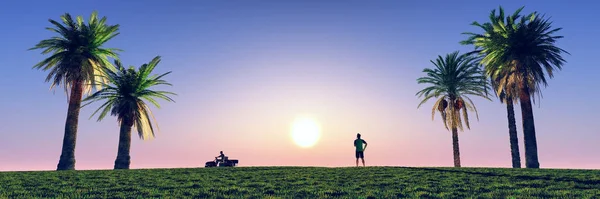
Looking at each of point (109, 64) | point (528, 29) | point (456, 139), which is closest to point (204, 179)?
point (109, 64)

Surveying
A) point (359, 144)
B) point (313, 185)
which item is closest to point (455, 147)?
point (359, 144)

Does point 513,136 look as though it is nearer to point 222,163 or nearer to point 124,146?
point 222,163

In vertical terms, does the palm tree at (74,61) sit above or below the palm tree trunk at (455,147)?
above

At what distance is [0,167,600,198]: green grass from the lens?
60.0 ft

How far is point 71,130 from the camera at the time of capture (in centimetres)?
4253

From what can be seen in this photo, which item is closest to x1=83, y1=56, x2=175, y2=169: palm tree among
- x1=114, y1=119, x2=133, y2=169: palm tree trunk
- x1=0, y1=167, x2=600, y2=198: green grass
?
x1=114, y1=119, x2=133, y2=169: palm tree trunk

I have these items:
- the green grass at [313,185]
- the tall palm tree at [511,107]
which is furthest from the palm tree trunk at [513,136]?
the green grass at [313,185]

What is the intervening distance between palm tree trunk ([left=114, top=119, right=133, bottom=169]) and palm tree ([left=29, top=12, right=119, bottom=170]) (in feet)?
11.5

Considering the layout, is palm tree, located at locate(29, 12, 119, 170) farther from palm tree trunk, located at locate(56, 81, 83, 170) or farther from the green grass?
the green grass

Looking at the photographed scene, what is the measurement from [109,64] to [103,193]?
2838 cm

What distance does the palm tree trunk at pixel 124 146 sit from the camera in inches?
1683

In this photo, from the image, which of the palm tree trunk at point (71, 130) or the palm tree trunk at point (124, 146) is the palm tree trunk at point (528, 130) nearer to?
the palm tree trunk at point (124, 146)

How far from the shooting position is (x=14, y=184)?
22.9m

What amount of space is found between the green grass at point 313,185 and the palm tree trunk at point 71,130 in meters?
16.9
